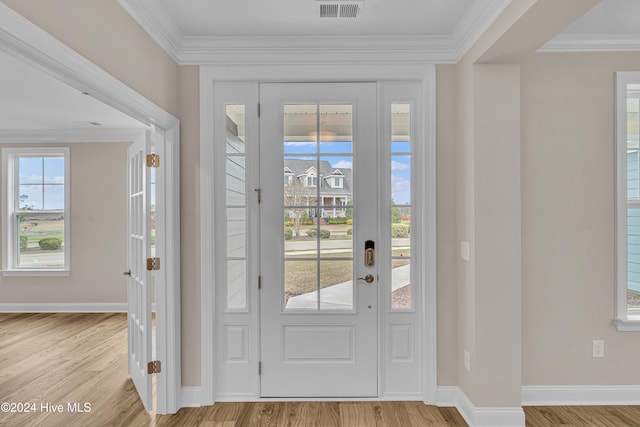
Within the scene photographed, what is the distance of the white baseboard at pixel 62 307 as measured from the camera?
224 inches

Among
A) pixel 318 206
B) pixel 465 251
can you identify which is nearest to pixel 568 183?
pixel 465 251

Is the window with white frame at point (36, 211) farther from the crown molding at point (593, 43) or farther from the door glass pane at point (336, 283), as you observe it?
the crown molding at point (593, 43)

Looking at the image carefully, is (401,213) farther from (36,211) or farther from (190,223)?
(36,211)

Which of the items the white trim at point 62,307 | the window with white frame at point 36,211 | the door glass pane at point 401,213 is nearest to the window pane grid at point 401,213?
the door glass pane at point 401,213

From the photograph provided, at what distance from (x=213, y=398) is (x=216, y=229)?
122 cm

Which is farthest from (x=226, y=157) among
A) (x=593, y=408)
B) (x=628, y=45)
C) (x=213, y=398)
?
(x=593, y=408)

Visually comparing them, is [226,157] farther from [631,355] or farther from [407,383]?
[631,355]

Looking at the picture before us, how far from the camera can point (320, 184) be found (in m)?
2.96

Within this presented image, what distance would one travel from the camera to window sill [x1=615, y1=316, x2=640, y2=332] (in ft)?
9.13

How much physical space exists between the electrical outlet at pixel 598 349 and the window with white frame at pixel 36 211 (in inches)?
254

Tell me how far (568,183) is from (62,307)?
20.9ft

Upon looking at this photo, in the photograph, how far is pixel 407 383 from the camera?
115 inches

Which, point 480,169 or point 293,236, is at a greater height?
point 480,169

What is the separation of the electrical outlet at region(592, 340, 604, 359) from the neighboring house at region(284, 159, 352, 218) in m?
2.00
